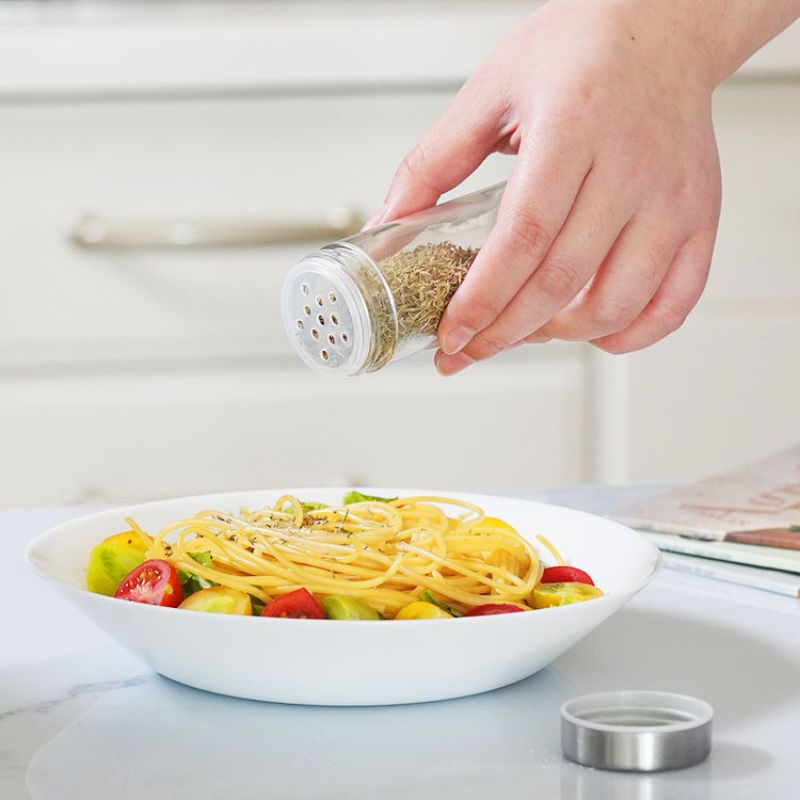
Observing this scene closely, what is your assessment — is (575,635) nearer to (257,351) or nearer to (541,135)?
(541,135)

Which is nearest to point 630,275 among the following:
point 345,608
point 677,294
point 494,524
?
point 677,294

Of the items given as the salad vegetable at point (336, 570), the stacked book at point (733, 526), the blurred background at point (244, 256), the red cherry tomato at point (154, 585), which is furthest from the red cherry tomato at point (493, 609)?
the blurred background at point (244, 256)

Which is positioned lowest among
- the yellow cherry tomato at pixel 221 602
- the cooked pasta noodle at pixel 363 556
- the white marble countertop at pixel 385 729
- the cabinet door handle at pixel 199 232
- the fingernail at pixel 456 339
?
the white marble countertop at pixel 385 729

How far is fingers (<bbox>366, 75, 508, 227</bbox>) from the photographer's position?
786mm

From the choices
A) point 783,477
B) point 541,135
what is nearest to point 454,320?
point 541,135

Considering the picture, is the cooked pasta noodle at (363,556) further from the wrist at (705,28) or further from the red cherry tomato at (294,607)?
the wrist at (705,28)

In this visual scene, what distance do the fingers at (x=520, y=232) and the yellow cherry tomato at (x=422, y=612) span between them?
6.3 inches

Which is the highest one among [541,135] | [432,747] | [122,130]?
[122,130]

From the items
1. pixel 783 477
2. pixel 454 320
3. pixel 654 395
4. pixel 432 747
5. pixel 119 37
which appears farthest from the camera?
pixel 654 395

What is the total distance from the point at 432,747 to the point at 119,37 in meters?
1.08

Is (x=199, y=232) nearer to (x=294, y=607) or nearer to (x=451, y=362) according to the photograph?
(x=451, y=362)

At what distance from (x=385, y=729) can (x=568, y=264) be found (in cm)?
27

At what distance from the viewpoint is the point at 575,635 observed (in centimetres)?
61

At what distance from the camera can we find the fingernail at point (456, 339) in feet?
2.38
